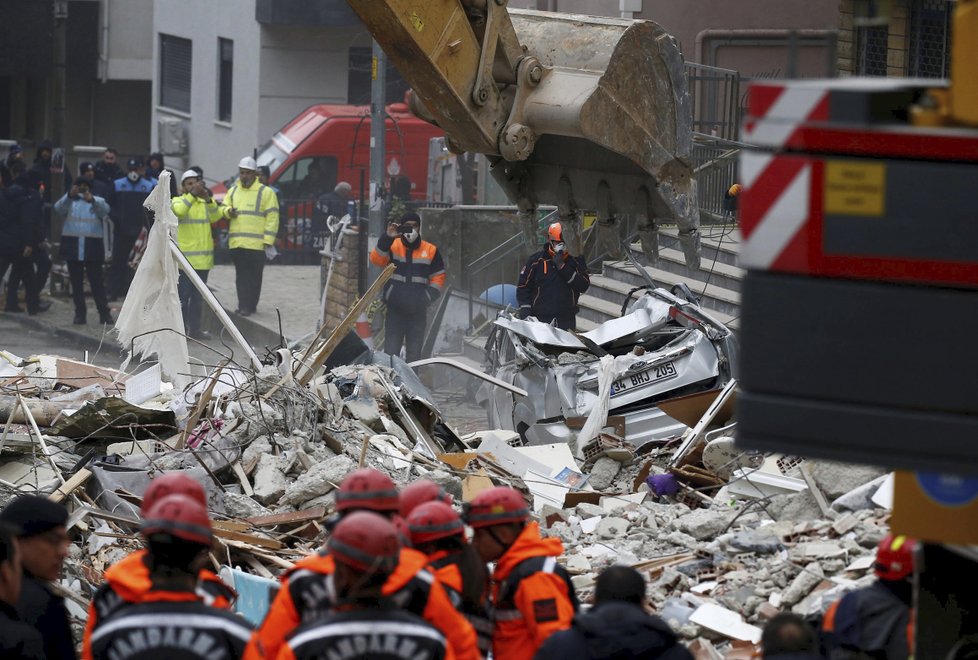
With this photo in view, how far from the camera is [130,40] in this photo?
33969 millimetres

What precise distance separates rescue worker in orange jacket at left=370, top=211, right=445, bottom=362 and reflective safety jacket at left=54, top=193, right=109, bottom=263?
4.66 m

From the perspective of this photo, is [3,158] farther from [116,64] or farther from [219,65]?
[116,64]

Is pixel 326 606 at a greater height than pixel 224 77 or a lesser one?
lesser

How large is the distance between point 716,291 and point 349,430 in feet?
22.0

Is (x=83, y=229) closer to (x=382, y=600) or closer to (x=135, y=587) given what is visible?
(x=135, y=587)

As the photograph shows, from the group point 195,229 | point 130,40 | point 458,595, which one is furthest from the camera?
point 130,40

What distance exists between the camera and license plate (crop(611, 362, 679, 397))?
1208 cm

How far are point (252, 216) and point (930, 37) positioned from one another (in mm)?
8472

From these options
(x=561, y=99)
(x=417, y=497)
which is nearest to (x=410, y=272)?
(x=561, y=99)

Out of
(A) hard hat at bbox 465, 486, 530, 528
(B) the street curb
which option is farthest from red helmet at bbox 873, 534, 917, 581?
(B) the street curb

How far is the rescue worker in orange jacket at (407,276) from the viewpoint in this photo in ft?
52.3

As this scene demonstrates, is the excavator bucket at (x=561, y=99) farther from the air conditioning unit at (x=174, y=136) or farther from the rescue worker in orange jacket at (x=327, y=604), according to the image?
the air conditioning unit at (x=174, y=136)

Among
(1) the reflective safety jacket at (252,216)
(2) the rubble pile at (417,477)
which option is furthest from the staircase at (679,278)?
(2) the rubble pile at (417,477)

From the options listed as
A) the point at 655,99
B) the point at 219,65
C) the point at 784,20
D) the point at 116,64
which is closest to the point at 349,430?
the point at 655,99
